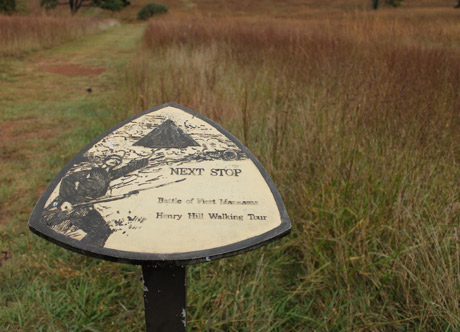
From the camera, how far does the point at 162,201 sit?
95 centimetres

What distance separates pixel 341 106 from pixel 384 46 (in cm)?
235

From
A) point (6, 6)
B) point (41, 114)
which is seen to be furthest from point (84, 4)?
point (41, 114)

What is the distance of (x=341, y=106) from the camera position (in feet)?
7.87

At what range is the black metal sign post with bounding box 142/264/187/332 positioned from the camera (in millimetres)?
939

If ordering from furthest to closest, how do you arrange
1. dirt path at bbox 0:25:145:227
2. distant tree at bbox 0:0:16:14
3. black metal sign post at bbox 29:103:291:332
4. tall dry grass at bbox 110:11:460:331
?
distant tree at bbox 0:0:16:14
dirt path at bbox 0:25:145:227
tall dry grass at bbox 110:11:460:331
black metal sign post at bbox 29:103:291:332

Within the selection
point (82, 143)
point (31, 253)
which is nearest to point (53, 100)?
point (82, 143)

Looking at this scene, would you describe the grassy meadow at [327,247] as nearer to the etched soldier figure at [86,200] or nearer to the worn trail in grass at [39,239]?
the worn trail in grass at [39,239]

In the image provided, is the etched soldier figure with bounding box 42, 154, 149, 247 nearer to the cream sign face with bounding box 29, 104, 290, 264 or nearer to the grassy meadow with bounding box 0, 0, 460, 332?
the cream sign face with bounding box 29, 104, 290, 264

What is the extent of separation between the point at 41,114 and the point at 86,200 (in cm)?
376

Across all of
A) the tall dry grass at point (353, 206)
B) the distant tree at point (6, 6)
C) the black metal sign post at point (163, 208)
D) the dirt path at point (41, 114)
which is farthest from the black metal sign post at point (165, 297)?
the distant tree at point (6, 6)

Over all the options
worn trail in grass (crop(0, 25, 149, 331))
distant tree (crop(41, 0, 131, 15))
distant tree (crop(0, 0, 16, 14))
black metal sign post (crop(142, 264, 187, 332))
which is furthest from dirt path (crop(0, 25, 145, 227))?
distant tree (crop(41, 0, 131, 15))

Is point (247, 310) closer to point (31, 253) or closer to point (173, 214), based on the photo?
point (173, 214)

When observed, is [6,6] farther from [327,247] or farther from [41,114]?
[327,247]

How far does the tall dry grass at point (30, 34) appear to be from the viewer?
802cm
